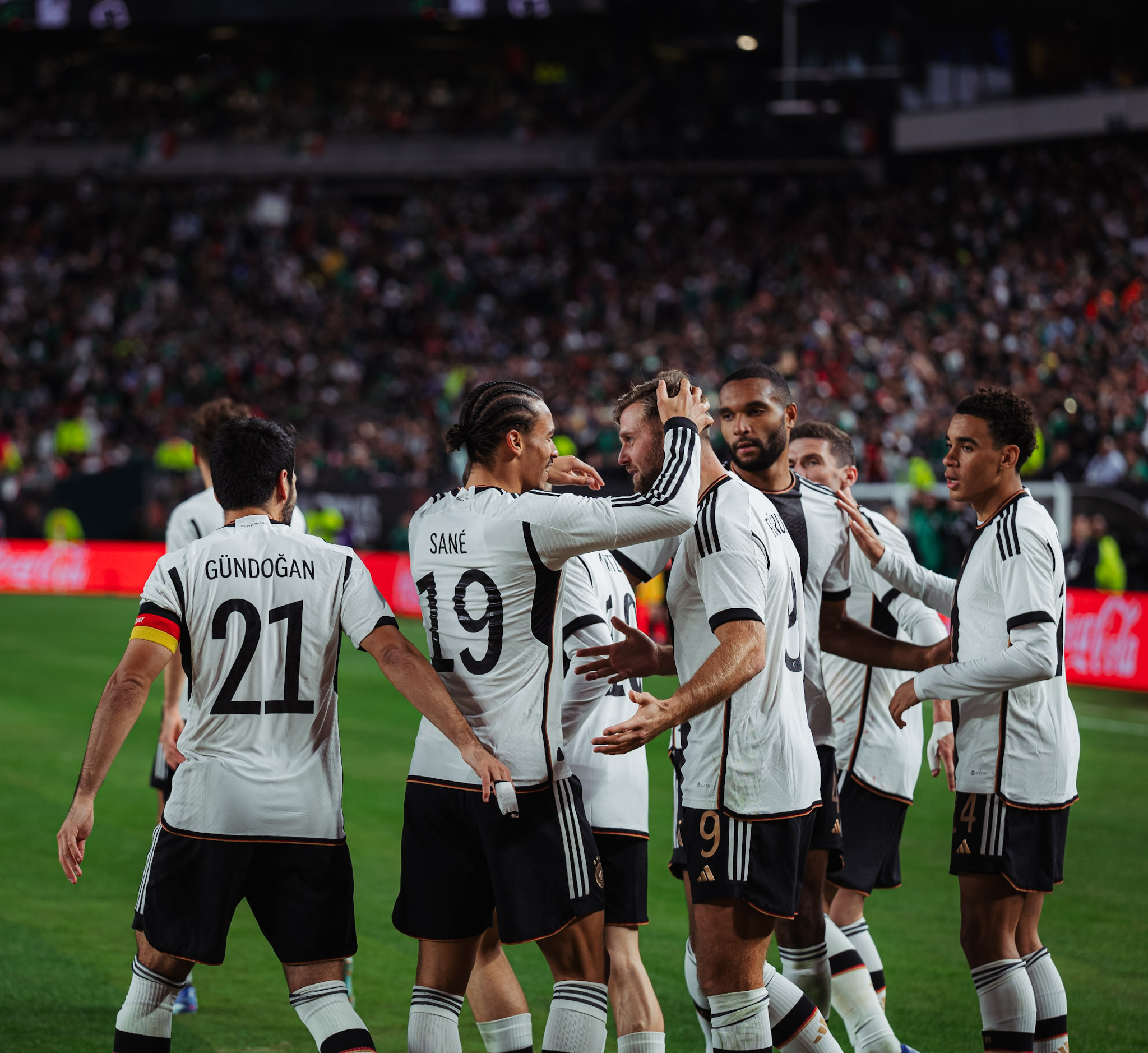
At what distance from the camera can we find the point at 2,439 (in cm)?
2989

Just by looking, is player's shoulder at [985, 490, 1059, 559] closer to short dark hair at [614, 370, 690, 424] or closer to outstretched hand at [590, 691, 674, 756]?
short dark hair at [614, 370, 690, 424]

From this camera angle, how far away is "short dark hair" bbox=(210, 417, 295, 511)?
421 cm

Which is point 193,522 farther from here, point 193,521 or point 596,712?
point 596,712

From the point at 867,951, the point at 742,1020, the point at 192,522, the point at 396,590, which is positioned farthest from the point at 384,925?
the point at 396,590

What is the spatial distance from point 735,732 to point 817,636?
2.75 ft

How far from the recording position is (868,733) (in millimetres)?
5477

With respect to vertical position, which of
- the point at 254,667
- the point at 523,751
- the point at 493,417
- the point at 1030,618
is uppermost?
the point at 493,417

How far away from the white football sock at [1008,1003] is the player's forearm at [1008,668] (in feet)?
2.85

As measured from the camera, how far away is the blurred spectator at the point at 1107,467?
18.3 metres

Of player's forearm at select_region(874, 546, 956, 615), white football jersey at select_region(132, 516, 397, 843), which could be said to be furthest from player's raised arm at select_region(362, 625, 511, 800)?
player's forearm at select_region(874, 546, 956, 615)

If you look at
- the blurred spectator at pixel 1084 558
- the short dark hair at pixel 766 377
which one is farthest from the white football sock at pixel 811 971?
the blurred spectator at pixel 1084 558

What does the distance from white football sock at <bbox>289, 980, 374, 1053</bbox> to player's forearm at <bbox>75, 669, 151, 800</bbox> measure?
806mm

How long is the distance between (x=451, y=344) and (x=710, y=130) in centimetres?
878

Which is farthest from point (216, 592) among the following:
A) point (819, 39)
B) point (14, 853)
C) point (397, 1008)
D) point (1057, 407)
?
point (819, 39)
